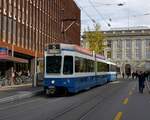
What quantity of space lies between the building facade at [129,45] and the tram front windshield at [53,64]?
124 meters

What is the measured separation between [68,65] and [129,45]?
128580 mm

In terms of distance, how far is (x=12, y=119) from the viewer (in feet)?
50.7

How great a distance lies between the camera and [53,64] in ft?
92.2

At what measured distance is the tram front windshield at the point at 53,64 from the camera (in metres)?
28.0

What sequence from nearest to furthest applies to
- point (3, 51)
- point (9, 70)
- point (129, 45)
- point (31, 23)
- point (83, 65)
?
point (83, 65)
point (3, 51)
point (9, 70)
point (31, 23)
point (129, 45)

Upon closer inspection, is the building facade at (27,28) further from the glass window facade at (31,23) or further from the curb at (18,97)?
the curb at (18,97)

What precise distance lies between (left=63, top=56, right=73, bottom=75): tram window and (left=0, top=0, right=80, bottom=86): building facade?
21.2 ft

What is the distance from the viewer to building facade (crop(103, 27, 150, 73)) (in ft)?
497

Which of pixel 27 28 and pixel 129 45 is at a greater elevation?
pixel 129 45

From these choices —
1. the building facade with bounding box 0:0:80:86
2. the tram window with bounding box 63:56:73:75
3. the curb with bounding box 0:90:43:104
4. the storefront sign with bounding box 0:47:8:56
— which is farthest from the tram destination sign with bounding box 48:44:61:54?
the storefront sign with bounding box 0:47:8:56

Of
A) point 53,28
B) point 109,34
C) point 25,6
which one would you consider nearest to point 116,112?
point 25,6

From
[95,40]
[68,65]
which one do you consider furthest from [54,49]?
[95,40]

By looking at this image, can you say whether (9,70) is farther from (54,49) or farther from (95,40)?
(95,40)

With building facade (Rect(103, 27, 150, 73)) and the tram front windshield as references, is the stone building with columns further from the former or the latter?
the tram front windshield
